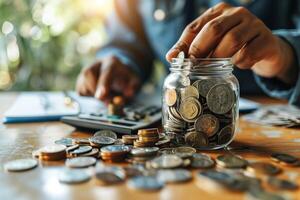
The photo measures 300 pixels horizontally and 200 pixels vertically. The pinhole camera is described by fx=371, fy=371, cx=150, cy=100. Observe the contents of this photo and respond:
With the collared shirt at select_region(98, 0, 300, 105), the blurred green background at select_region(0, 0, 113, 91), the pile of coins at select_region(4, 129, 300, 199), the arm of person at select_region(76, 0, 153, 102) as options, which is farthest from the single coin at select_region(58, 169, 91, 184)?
the blurred green background at select_region(0, 0, 113, 91)

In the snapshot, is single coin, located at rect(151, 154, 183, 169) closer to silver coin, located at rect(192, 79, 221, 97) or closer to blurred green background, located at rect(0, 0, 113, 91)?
silver coin, located at rect(192, 79, 221, 97)

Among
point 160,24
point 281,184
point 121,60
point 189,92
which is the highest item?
point 160,24

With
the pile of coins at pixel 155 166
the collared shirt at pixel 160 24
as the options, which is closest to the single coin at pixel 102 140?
the pile of coins at pixel 155 166

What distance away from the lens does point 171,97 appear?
0.51 meters

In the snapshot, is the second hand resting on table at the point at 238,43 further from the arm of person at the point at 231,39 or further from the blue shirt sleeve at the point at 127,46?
the blue shirt sleeve at the point at 127,46

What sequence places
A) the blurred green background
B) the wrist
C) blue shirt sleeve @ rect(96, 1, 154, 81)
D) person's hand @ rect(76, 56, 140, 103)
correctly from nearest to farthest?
the wrist
person's hand @ rect(76, 56, 140, 103)
blue shirt sleeve @ rect(96, 1, 154, 81)
the blurred green background

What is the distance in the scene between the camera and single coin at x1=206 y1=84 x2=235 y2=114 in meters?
0.48

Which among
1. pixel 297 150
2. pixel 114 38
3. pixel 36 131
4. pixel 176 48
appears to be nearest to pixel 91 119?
pixel 36 131

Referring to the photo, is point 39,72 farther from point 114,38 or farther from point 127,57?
point 127,57

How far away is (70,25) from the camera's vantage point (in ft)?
6.06

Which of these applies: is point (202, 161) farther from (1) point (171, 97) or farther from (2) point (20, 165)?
(2) point (20, 165)

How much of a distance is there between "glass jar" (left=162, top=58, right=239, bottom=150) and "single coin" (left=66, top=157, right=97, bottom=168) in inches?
4.9

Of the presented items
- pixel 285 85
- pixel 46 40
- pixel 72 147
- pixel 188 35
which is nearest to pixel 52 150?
pixel 72 147

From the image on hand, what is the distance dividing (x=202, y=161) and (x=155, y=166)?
63 millimetres
